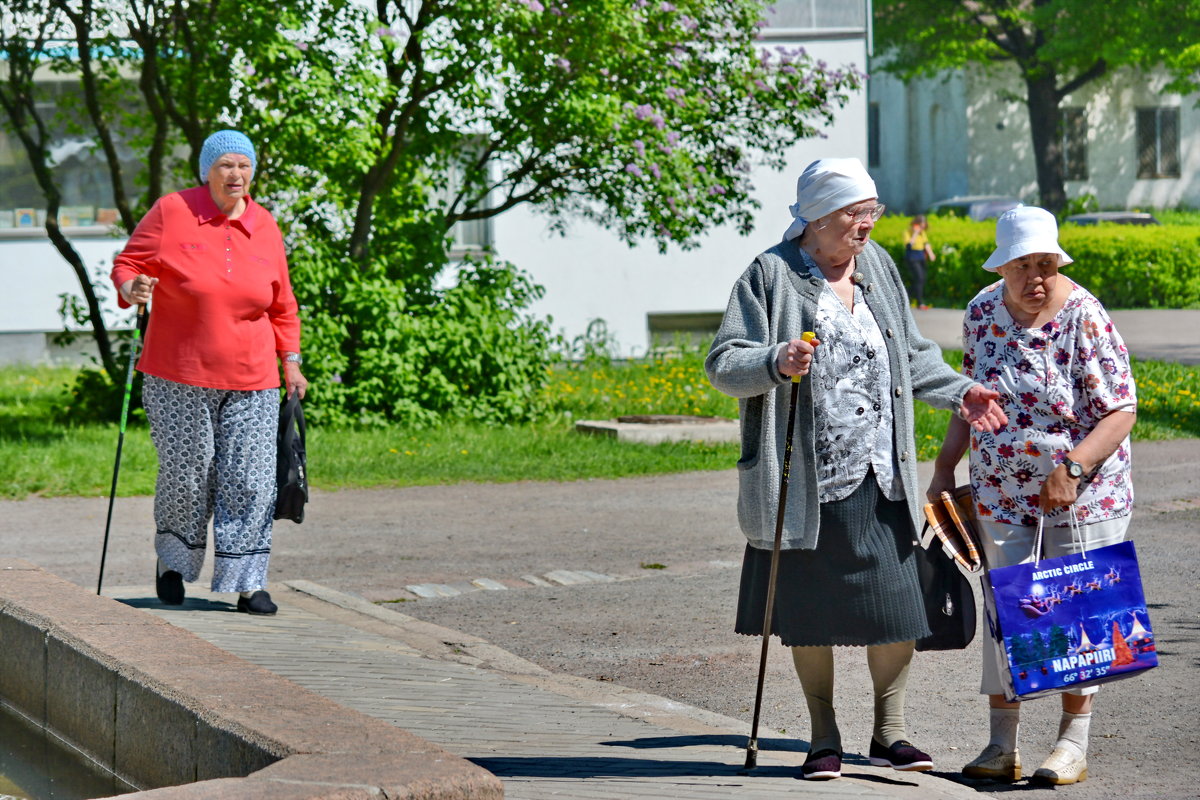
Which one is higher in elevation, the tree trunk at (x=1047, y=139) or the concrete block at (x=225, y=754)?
the tree trunk at (x=1047, y=139)

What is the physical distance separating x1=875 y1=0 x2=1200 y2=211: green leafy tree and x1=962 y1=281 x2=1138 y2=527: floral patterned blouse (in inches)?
1345

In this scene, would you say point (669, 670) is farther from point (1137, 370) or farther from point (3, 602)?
point (1137, 370)

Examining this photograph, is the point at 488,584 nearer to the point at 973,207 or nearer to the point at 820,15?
the point at 820,15

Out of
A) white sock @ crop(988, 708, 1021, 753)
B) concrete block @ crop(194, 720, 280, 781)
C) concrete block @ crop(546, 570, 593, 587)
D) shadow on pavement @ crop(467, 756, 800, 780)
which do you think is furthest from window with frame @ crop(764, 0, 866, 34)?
concrete block @ crop(194, 720, 280, 781)

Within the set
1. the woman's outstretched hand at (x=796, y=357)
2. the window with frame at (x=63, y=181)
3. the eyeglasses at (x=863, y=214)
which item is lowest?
the woman's outstretched hand at (x=796, y=357)

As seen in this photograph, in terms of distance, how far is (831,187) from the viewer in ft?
15.2

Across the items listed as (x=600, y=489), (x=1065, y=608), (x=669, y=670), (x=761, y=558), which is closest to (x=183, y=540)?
(x=669, y=670)

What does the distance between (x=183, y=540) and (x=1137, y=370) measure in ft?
43.0

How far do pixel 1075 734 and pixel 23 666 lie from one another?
3415mm

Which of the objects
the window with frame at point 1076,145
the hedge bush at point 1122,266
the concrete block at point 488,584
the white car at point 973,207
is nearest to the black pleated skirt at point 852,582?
the concrete block at point 488,584

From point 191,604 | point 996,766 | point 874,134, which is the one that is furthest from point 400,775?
point 874,134

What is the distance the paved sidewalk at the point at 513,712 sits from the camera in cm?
454

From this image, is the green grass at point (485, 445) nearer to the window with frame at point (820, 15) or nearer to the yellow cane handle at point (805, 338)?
the window with frame at point (820, 15)

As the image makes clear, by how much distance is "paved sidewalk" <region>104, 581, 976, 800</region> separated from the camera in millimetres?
4539
